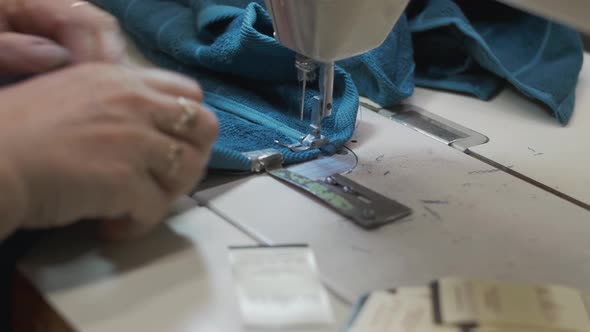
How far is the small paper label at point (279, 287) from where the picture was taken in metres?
0.59

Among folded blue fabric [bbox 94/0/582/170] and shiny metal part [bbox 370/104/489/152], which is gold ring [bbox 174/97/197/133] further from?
shiny metal part [bbox 370/104/489/152]

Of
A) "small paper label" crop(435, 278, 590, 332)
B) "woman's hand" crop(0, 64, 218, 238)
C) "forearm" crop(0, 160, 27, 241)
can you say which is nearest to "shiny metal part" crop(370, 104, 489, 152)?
"small paper label" crop(435, 278, 590, 332)

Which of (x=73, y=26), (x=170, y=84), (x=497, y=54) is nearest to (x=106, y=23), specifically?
(x=73, y=26)

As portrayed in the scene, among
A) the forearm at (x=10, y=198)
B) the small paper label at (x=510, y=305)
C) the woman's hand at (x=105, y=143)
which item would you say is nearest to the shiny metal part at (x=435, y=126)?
the small paper label at (x=510, y=305)

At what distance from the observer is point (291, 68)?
3.40ft

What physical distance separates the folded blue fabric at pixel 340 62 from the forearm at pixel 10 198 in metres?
0.31

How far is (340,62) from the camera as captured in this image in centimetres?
113

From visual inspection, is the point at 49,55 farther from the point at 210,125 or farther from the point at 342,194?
the point at 342,194

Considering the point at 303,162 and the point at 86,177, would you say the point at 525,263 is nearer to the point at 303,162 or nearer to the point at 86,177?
the point at 303,162

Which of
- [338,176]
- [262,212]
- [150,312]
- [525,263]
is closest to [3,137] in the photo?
[150,312]

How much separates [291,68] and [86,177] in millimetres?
525

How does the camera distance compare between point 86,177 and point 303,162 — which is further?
point 303,162

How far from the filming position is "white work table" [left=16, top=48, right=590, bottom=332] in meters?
0.60

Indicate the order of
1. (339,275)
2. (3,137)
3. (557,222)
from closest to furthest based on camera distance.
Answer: (3,137) < (339,275) < (557,222)
